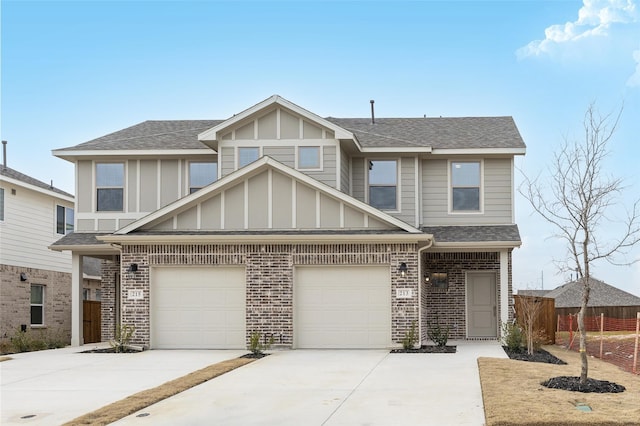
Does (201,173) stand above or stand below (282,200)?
above

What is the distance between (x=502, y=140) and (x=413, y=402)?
13650 mm

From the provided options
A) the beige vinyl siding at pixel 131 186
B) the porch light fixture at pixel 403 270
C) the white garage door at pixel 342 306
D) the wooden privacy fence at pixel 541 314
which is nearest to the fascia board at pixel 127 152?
the beige vinyl siding at pixel 131 186

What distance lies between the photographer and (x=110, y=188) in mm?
23547

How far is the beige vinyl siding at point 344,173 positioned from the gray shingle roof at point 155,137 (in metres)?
4.22

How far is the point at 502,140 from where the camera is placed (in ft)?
75.8

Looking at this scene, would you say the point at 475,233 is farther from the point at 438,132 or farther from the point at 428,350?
the point at 428,350

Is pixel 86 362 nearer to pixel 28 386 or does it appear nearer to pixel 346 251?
pixel 28 386

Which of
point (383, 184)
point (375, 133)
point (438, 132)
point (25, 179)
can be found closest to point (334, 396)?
point (383, 184)

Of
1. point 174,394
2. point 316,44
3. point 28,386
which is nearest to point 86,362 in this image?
point 28,386

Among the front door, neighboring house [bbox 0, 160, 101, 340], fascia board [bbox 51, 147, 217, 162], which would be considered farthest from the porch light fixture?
neighboring house [bbox 0, 160, 101, 340]

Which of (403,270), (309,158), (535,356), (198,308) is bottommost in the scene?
(535,356)

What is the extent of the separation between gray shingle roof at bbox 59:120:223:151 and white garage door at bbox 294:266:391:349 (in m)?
6.09

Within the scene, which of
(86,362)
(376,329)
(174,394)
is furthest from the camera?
(376,329)

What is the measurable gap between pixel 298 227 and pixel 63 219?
13162 millimetres
